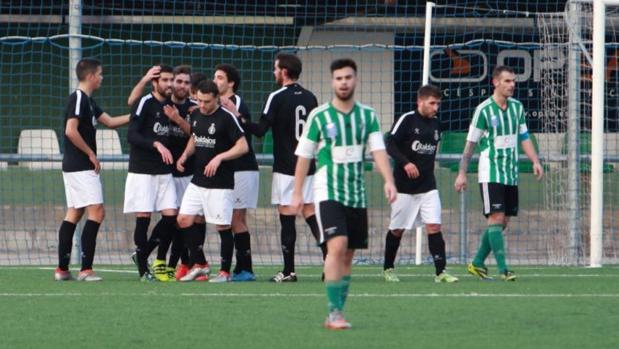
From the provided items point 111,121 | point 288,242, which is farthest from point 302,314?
point 111,121

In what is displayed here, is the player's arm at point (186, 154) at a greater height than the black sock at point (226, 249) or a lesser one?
greater

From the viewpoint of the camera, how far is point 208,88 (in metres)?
11.4

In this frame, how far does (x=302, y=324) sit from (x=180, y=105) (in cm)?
422

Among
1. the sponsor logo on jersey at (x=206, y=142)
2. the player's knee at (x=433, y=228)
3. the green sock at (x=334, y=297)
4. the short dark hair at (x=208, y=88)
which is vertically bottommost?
the green sock at (x=334, y=297)

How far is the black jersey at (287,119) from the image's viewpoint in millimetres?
11781

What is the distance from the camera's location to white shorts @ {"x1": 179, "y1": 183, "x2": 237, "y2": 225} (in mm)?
11531

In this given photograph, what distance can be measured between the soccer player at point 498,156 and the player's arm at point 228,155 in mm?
1944

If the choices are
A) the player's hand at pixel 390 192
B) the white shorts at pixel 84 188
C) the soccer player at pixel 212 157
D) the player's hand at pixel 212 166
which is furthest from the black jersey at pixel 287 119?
the player's hand at pixel 390 192

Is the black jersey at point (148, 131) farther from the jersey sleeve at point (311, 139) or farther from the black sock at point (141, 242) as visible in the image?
the jersey sleeve at point (311, 139)

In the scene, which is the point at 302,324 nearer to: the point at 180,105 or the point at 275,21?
the point at 180,105

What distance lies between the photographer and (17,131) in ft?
75.2

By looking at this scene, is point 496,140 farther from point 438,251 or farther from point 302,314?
point 302,314

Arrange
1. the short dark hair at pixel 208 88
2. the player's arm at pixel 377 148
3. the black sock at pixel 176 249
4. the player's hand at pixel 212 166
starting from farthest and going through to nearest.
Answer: the black sock at pixel 176 249 → the short dark hair at pixel 208 88 → the player's hand at pixel 212 166 → the player's arm at pixel 377 148

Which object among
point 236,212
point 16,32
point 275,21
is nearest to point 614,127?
point 275,21
